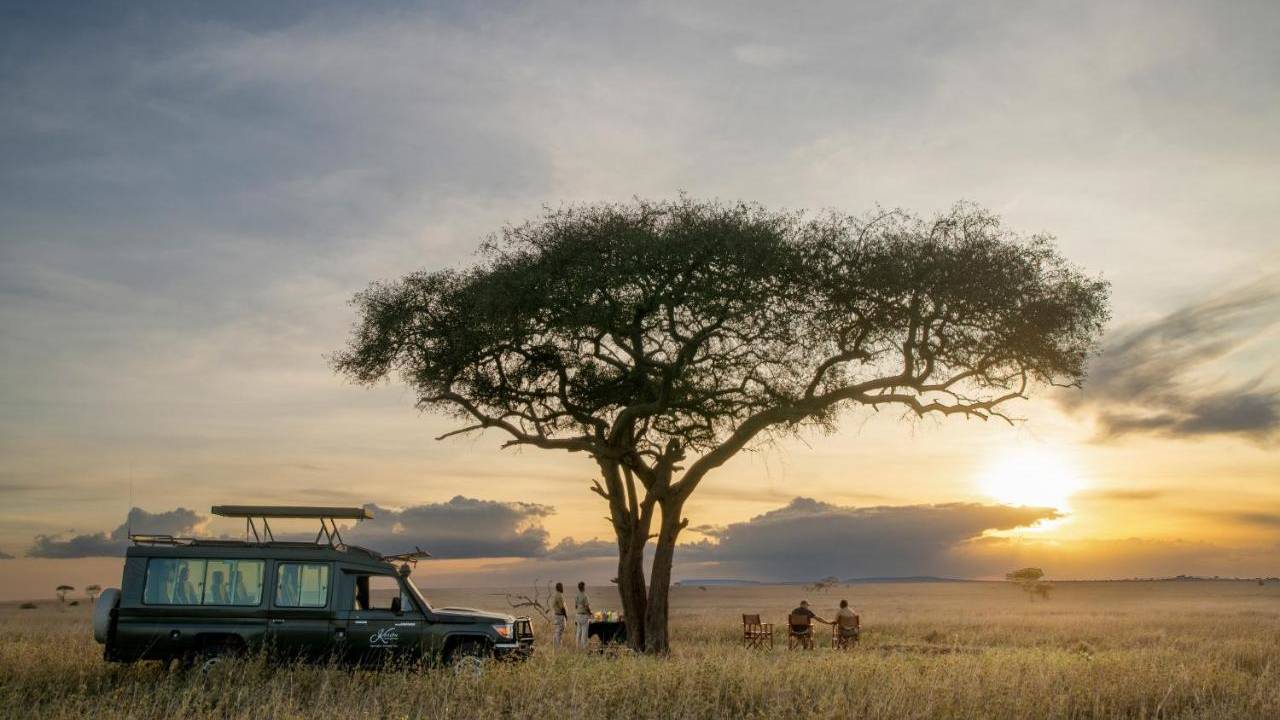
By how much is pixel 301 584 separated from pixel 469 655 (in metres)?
3.43

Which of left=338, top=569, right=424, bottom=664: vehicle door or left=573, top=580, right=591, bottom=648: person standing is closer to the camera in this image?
left=338, top=569, right=424, bottom=664: vehicle door

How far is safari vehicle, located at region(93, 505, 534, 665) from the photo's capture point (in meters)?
19.1

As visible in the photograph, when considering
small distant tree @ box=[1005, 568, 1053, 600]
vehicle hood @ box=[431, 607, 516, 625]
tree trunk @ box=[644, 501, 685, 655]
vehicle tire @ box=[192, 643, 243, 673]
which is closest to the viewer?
vehicle tire @ box=[192, 643, 243, 673]

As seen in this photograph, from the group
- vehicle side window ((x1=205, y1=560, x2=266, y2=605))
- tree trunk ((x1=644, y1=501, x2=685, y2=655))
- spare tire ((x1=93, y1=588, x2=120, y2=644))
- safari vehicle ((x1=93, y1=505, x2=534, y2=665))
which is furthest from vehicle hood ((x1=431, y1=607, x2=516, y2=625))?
tree trunk ((x1=644, y1=501, x2=685, y2=655))

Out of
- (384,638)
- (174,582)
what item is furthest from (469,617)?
(174,582)

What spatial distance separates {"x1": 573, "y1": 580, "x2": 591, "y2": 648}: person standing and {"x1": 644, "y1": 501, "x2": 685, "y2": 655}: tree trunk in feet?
5.84

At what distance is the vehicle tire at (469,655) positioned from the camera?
18.5 m

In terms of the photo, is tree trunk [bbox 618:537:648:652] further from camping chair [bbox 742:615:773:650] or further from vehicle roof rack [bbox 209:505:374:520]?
vehicle roof rack [bbox 209:505:374:520]

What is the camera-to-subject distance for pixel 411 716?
1436cm

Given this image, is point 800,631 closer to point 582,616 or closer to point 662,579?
point 662,579

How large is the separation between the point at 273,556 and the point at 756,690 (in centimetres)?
951

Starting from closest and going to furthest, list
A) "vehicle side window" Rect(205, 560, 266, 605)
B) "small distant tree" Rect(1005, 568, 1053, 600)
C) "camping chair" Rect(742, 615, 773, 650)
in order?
"vehicle side window" Rect(205, 560, 266, 605), "camping chair" Rect(742, 615, 773, 650), "small distant tree" Rect(1005, 568, 1053, 600)

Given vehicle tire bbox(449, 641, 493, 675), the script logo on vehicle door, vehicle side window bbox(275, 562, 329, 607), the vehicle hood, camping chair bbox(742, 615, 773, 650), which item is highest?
vehicle side window bbox(275, 562, 329, 607)

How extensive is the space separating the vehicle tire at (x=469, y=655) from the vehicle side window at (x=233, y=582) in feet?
12.2
